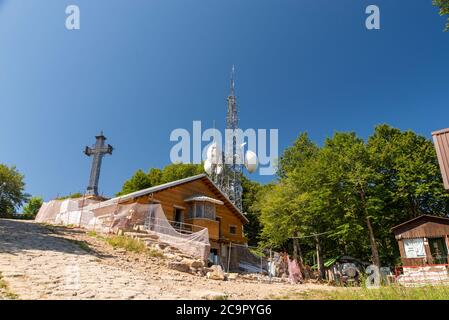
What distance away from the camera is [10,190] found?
4275cm

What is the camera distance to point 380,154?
3117cm

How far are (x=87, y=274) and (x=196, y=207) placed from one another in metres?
16.4

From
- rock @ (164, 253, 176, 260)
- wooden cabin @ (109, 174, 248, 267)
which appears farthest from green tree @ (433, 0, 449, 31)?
wooden cabin @ (109, 174, 248, 267)

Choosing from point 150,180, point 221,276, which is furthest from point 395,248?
point 150,180

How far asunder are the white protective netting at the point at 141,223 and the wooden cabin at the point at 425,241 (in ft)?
52.1

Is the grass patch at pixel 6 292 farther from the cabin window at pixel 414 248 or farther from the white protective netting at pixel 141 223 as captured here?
the cabin window at pixel 414 248

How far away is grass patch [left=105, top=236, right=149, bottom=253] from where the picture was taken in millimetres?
14758

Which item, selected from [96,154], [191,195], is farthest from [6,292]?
[96,154]

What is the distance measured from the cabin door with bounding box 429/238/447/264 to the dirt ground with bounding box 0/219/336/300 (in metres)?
16.7

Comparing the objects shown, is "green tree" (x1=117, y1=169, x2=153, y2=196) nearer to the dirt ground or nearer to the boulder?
the dirt ground

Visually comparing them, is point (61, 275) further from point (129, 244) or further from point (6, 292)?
point (129, 244)

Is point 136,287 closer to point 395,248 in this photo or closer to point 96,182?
point 395,248

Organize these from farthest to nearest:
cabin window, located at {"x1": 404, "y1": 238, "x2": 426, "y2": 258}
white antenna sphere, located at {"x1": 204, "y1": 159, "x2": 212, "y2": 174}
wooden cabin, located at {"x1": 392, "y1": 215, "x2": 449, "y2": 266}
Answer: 1. white antenna sphere, located at {"x1": 204, "y1": 159, "x2": 212, "y2": 174}
2. cabin window, located at {"x1": 404, "y1": 238, "x2": 426, "y2": 258}
3. wooden cabin, located at {"x1": 392, "y1": 215, "x2": 449, "y2": 266}
